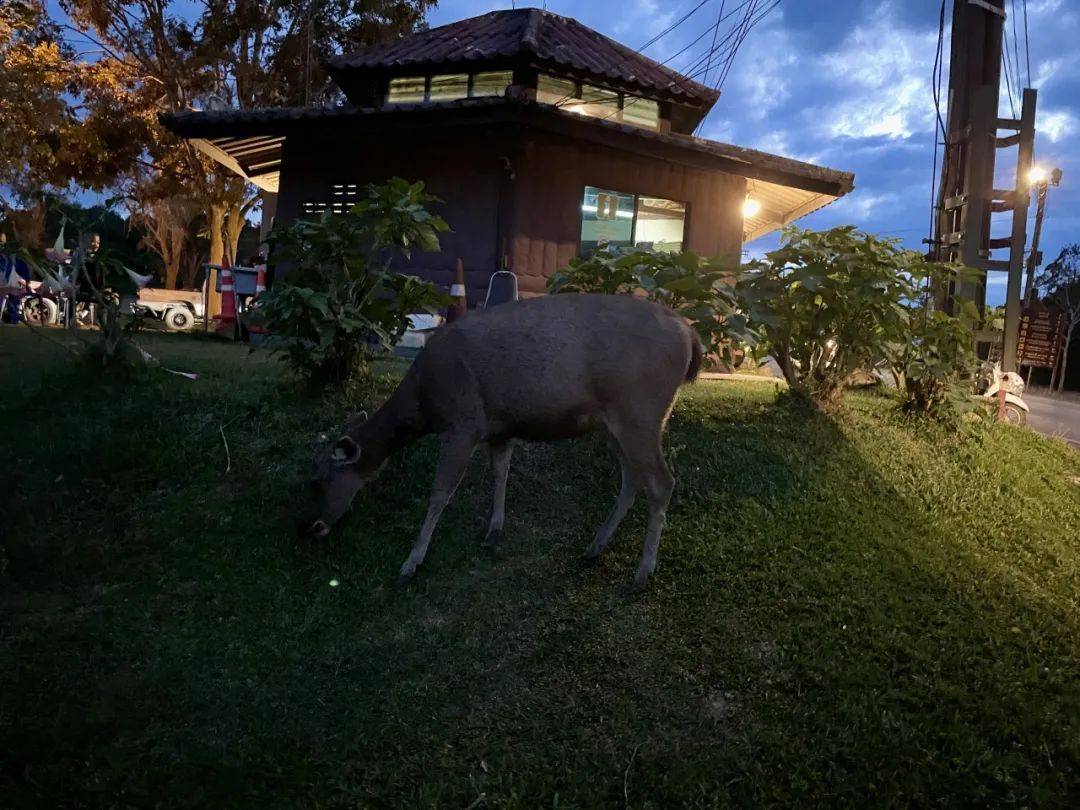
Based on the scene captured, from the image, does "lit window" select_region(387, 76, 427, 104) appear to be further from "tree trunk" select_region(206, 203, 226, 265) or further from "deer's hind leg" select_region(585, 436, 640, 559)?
"deer's hind leg" select_region(585, 436, 640, 559)

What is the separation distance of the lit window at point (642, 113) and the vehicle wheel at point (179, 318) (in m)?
12.0

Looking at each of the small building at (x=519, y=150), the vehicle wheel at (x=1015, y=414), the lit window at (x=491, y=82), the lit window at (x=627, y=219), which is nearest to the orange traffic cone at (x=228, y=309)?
the small building at (x=519, y=150)

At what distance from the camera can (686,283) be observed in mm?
5539

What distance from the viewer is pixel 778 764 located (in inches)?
117

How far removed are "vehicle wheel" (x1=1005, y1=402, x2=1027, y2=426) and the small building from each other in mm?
4693

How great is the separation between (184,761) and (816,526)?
390 centimetres

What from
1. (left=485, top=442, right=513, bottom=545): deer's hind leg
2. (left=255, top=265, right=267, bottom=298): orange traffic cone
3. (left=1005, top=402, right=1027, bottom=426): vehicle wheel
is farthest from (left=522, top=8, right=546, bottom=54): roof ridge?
(left=485, top=442, right=513, bottom=545): deer's hind leg

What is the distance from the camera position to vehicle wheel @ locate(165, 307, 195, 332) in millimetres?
17406

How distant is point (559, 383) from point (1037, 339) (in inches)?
1121

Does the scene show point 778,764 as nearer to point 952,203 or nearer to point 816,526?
point 816,526

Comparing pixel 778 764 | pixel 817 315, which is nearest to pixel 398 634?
pixel 778 764

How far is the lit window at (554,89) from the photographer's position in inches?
474

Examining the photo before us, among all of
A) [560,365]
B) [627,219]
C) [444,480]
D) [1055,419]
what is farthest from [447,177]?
[1055,419]

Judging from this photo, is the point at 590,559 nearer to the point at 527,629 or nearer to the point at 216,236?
the point at 527,629
